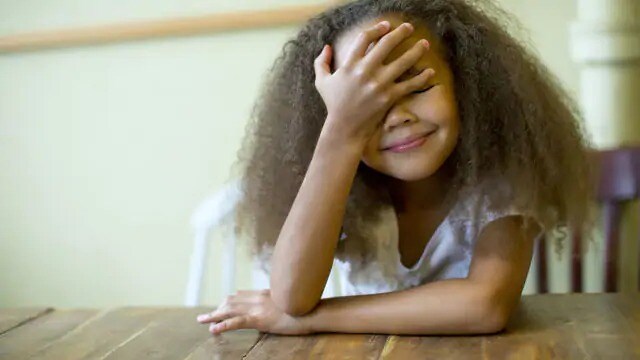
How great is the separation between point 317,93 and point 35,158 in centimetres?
100

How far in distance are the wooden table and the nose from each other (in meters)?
0.24

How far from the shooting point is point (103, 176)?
5.44ft

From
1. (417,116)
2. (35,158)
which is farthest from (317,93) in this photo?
(35,158)

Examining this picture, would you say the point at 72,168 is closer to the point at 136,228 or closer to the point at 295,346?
the point at 136,228

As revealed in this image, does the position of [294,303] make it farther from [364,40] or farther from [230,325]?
[364,40]

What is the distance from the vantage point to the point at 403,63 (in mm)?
822

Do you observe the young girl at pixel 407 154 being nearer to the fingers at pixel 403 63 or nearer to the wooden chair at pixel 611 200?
the fingers at pixel 403 63

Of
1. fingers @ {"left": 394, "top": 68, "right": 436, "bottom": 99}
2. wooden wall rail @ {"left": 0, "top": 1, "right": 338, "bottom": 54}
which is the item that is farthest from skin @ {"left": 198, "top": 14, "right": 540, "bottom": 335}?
wooden wall rail @ {"left": 0, "top": 1, "right": 338, "bottom": 54}

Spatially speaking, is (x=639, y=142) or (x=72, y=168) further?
(x=72, y=168)

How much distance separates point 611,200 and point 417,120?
0.57m

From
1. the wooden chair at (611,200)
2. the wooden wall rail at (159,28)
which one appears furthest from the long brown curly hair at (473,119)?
the wooden wall rail at (159,28)

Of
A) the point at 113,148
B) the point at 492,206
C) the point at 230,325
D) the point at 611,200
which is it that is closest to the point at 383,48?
the point at 492,206

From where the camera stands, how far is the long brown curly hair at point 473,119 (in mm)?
898

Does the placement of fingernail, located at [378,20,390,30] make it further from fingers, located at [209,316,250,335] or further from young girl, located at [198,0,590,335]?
fingers, located at [209,316,250,335]
